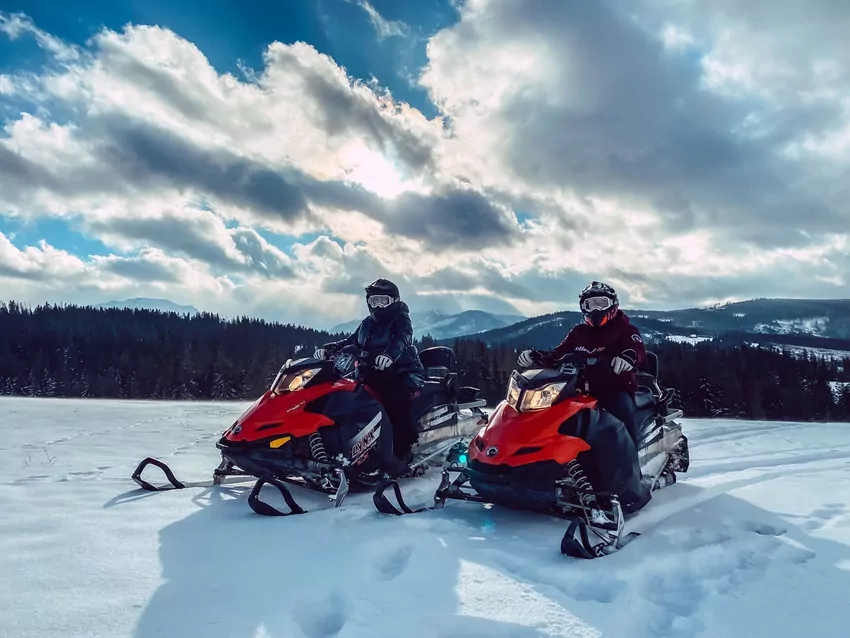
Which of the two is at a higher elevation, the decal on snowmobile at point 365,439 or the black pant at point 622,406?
the black pant at point 622,406

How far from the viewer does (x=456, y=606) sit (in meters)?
2.66

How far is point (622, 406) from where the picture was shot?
4586 millimetres

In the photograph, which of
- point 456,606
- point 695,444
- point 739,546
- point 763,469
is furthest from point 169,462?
point 695,444

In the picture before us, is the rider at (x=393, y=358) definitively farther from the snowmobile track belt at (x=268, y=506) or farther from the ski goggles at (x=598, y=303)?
the ski goggles at (x=598, y=303)

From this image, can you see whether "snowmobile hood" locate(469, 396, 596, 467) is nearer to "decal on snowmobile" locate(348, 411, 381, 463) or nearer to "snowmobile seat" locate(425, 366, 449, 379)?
"decal on snowmobile" locate(348, 411, 381, 463)

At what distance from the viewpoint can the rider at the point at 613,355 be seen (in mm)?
4336

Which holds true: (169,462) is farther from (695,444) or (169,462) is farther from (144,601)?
(695,444)

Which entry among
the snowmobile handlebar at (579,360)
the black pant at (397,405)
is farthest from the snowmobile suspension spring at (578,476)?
the black pant at (397,405)

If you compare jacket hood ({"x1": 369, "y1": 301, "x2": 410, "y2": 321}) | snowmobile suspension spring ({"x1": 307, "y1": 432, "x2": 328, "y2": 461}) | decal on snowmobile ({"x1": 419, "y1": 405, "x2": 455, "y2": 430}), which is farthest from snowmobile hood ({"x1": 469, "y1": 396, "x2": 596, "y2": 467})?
jacket hood ({"x1": 369, "y1": 301, "x2": 410, "y2": 321})

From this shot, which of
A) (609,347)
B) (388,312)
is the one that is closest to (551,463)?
(609,347)

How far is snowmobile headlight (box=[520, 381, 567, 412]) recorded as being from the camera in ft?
14.1

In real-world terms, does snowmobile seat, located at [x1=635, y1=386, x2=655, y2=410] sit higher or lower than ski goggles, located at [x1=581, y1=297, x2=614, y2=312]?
lower

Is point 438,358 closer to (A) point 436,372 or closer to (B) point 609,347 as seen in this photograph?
(A) point 436,372

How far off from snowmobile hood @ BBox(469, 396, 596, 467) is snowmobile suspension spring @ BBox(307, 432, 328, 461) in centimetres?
148
